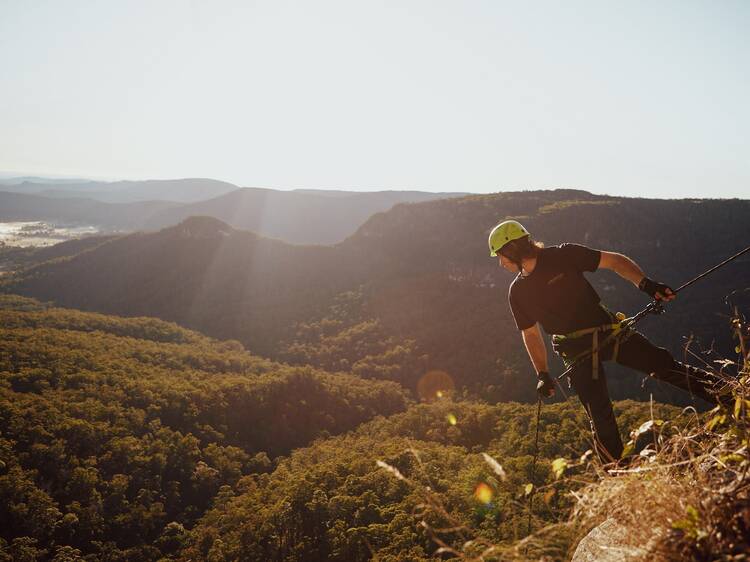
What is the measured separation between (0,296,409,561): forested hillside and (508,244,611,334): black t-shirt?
33.0 meters

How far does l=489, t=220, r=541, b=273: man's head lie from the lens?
5242mm

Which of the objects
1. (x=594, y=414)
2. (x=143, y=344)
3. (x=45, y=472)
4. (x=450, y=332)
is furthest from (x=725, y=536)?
(x=450, y=332)

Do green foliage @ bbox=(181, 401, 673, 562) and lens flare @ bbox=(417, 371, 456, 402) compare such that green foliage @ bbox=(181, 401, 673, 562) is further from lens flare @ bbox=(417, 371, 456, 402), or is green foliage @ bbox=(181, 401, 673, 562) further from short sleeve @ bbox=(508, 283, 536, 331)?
lens flare @ bbox=(417, 371, 456, 402)

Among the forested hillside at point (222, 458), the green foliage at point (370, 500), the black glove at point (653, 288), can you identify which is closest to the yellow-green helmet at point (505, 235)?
the black glove at point (653, 288)

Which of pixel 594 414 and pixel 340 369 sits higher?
pixel 594 414

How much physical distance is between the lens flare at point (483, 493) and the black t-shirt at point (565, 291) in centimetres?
2298

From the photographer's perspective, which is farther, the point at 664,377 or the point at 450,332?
the point at 450,332

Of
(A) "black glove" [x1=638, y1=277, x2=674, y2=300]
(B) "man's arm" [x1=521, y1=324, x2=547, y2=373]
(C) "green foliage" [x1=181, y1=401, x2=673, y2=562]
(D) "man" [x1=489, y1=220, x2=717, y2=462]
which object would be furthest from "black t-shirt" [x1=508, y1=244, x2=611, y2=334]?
(C) "green foliage" [x1=181, y1=401, x2=673, y2=562]

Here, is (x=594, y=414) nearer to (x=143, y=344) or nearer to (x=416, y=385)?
(x=416, y=385)

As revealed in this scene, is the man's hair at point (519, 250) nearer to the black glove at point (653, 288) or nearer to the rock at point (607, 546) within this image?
the black glove at point (653, 288)

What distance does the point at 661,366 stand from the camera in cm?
480

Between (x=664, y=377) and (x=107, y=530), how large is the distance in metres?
37.4

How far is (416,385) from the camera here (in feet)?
227

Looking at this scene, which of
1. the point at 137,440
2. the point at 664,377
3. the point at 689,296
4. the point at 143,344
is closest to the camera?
the point at 664,377
